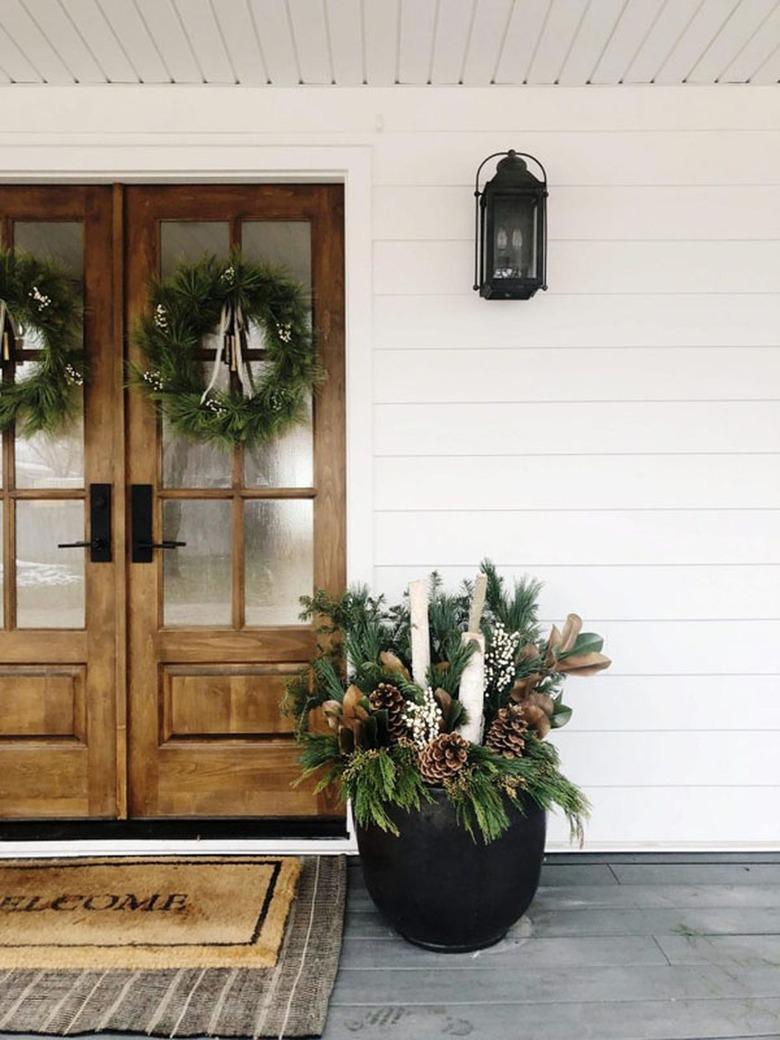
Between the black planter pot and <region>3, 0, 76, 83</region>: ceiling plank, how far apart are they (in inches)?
91.4

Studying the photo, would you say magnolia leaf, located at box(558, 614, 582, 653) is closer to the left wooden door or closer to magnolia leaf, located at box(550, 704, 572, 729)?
magnolia leaf, located at box(550, 704, 572, 729)

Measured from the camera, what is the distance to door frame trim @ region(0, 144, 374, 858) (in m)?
2.50

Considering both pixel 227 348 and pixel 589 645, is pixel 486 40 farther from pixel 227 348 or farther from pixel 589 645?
pixel 589 645

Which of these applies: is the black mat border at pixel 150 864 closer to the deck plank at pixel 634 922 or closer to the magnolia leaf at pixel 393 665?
the deck plank at pixel 634 922

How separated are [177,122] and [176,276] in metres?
0.48

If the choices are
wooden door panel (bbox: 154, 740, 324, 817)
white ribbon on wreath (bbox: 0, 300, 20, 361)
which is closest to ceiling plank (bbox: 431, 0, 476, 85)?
white ribbon on wreath (bbox: 0, 300, 20, 361)

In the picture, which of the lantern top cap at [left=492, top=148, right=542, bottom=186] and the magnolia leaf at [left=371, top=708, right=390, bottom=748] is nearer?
the magnolia leaf at [left=371, top=708, right=390, bottom=748]

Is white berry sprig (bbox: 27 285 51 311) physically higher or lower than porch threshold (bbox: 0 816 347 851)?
higher

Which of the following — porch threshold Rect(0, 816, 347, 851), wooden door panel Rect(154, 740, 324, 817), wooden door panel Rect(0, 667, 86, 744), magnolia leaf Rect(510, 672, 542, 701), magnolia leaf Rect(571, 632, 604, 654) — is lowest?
porch threshold Rect(0, 816, 347, 851)

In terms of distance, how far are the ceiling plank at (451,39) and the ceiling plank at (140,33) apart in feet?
2.44

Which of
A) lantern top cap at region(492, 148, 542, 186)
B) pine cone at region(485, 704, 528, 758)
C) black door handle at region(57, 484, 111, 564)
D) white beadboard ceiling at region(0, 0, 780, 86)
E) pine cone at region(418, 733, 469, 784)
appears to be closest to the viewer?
pine cone at region(418, 733, 469, 784)

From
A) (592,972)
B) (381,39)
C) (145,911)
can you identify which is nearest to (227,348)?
(381,39)

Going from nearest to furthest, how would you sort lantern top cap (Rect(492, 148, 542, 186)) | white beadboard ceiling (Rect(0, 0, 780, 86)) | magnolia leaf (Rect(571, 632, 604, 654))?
1. white beadboard ceiling (Rect(0, 0, 780, 86))
2. magnolia leaf (Rect(571, 632, 604, 654))
3. lantern top cap (Rect(492, 148, 542, 186))

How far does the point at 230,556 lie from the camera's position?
262 centimetres
